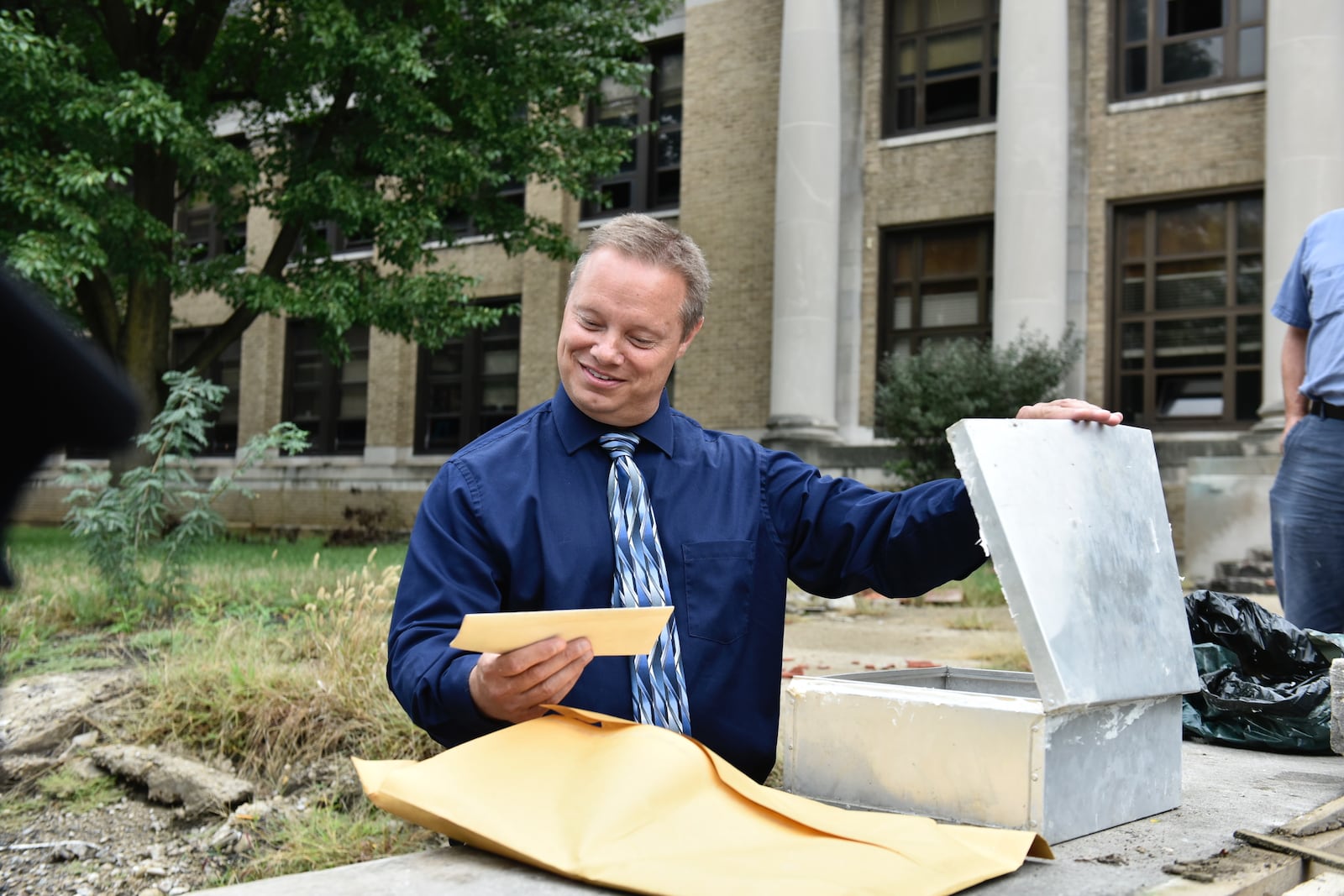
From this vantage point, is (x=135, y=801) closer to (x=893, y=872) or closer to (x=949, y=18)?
(x=893, y=872)

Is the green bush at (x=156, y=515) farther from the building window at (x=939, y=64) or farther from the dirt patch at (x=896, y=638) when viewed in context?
the building window at (x=939, y=64)

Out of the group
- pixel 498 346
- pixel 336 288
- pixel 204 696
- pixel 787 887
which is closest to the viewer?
pixel 787 887

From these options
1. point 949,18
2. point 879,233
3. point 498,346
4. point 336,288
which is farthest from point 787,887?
point 498,346

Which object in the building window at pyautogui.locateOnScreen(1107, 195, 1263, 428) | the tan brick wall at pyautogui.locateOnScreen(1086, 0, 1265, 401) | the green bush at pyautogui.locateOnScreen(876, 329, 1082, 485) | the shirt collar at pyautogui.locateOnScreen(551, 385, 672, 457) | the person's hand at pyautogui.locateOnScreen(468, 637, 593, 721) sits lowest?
the person's hand at pyautogui.locateOnScreen(468, 637, 593, 721)

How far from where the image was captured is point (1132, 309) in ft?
52.6

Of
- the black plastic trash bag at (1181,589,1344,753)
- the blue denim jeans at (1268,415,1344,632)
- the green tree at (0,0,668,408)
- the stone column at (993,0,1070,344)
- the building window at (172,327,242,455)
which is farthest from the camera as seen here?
the building window at (172,327,242,455)

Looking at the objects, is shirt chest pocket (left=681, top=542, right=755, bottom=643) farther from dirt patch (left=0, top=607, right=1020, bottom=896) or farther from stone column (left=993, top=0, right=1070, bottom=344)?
stone column (left=993, top=0, right=1070, bottom=344)

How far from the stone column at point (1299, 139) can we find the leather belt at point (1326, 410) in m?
10.6

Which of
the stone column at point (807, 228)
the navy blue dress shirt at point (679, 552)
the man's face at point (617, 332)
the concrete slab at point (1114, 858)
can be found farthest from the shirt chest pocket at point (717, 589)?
the stone column at point (807, 228)

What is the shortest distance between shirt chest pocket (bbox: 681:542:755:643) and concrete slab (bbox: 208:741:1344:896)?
676mm

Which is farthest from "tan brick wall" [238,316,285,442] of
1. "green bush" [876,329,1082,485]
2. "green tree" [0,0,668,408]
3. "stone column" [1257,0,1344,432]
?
"stone column" [1257,0,1344,432]

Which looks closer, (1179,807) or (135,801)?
(1179,807)

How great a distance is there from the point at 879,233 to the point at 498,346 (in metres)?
7.65

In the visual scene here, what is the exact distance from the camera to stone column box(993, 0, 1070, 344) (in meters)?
15.4
